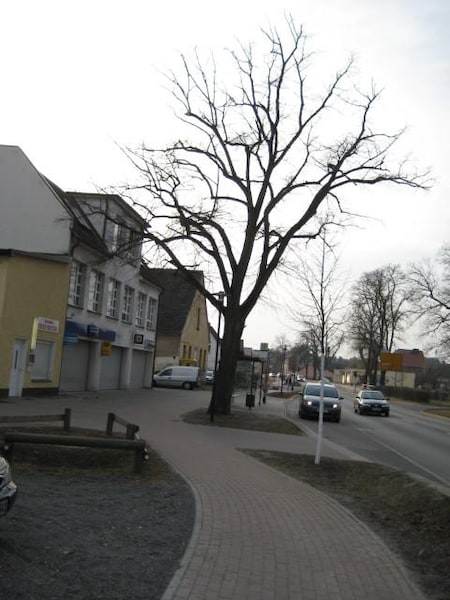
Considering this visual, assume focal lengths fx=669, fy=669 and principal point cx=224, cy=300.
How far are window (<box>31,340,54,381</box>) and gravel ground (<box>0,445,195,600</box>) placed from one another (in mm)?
15535

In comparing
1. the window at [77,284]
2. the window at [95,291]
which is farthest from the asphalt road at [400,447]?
the window at [95,291]

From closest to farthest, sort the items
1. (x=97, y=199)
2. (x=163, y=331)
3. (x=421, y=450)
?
(x=421, y=450) → (x=97, y=199) → (x=163, y=331)

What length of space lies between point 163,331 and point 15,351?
3077 centimetres

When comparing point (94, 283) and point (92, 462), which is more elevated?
point (94, 283)

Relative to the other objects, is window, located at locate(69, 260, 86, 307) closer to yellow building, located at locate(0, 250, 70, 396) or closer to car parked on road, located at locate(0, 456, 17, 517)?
yellow building, located at locate(0, 250, 70, 396)

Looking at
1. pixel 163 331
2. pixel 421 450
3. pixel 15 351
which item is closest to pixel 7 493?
pixel 421 450

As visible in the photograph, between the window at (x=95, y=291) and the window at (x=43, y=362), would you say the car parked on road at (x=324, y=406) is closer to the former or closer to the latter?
the window at (x=43, y=362)

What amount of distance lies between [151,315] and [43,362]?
57.8 ft

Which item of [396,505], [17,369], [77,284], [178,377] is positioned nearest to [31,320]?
[17,369]

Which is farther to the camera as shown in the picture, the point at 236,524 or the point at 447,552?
the point at 236,524

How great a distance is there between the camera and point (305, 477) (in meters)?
11.4

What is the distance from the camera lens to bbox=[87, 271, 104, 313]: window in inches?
1226

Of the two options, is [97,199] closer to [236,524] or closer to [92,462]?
[92,462]

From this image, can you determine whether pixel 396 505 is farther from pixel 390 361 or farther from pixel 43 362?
pixel 390 361
